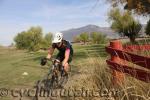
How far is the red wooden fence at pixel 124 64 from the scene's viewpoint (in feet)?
24.1

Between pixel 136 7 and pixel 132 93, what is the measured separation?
25949 mm

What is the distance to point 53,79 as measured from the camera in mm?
11320

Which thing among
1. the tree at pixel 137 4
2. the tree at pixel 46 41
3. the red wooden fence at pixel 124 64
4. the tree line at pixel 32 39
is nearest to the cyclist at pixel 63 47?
the red wooden fence at pixel 124 64

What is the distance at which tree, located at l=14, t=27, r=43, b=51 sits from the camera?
4191 inches

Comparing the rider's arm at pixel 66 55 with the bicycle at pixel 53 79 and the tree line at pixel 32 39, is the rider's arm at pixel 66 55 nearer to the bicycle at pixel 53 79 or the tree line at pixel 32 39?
the bicycle at pixel 53 79

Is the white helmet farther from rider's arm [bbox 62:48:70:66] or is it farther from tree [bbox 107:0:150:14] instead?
tree [bbox 107:0:150:14]

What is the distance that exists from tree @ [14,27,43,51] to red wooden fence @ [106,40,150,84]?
93.1 meters

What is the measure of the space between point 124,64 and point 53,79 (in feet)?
9.03

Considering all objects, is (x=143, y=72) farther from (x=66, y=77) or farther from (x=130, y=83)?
(x=66, y=77)

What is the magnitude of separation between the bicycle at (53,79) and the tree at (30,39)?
9048 cm

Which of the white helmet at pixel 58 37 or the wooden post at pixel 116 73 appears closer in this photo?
the wooden post at pixel 116 73

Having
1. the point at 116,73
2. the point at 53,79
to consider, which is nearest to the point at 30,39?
the point at 53,79

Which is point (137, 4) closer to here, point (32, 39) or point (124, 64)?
point (124, 64)

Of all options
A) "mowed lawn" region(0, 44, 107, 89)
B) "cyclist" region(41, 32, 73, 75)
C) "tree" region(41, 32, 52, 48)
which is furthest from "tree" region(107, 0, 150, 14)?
"tree" region(41, 32, 52, 48)
